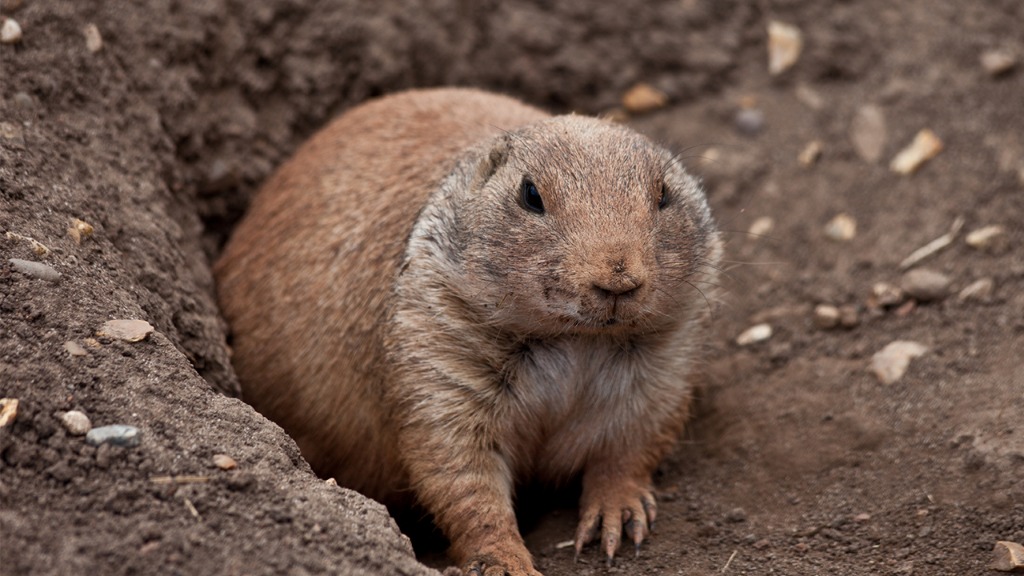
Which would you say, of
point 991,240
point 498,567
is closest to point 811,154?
point 991,240

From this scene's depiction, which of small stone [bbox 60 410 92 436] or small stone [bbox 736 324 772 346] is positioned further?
small stone [bbox 736 324 772 346]

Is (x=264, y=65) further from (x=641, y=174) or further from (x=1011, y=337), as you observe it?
(x=1011, y=337)

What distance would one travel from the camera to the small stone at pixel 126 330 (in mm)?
4598

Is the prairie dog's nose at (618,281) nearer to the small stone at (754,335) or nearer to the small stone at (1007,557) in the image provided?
the small stone at (1007,557)

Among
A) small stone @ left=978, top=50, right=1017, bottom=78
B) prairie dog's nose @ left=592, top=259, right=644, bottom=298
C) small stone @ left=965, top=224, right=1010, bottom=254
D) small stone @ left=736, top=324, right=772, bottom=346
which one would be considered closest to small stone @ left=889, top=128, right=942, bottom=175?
small stone @ left=978, top=50, right=1017, bottom=78

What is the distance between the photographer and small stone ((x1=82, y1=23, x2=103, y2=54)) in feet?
19.6

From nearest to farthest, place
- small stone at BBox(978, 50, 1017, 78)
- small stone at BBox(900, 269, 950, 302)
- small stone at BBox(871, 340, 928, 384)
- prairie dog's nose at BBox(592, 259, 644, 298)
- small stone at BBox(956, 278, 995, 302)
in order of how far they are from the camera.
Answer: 1. prairie dog's nose at BBox(592, 259, 644, 298)
2. small stone at BBox(871, 340, 928, 384)
3. small stone at BBox(956, 278, 995, 302)
4. small stone at BBox(900, 269, 950, 302)
5. small stone at BBox(978, 50, 1017, 78)

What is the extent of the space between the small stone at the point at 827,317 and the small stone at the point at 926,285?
16.5 inches

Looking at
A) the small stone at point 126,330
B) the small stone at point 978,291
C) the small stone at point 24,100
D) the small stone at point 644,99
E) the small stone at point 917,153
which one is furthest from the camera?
the small stone at point 644,99

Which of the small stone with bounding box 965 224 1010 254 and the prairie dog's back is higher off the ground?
the prairie dog's back

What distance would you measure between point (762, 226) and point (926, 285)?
1315 millimetres

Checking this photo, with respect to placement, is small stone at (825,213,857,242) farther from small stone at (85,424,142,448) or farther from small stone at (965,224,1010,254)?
small stone at (85,424,142,448)

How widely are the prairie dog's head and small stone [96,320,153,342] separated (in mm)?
1334

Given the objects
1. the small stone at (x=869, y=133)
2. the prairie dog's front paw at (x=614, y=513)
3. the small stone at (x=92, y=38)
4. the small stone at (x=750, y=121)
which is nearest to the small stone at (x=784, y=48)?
the small stone at (x=750, y=121)
